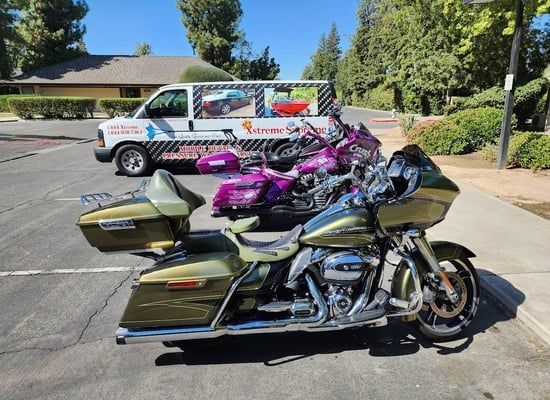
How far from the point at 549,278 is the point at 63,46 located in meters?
57.2

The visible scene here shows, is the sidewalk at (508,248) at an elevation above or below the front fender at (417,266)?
below

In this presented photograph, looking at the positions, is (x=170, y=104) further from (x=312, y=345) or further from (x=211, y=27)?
(x=211, y=27)

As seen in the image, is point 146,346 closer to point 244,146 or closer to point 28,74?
point 244,146

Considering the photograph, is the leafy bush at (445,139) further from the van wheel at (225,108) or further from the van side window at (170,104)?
the van side window at (170,104)

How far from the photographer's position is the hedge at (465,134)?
1259 cm

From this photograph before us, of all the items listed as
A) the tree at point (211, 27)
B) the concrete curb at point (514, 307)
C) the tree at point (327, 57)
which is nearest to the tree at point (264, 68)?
the tree at point (211, 27)

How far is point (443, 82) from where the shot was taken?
2809 centimetres

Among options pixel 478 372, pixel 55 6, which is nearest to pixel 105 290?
pixel 478 372

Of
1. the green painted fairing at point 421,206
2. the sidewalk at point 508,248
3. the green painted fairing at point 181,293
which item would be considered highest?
the green painted fairing at point 421,206

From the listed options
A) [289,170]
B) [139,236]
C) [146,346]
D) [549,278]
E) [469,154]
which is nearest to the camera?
[139,236]

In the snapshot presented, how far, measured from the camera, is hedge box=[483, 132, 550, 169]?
9.79 meters

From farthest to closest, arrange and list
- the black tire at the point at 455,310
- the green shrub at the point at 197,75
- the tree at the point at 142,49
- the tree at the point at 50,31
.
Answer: the tree at the point at 142,49 < the tree at the point at 50,31 < the green shrub at the point at 197,75 < the black tire at the point at 455,310

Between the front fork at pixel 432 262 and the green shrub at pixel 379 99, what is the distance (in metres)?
47.3

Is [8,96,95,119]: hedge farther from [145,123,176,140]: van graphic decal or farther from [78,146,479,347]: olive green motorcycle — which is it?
[78,146,479,347]: olive green motorcycle
